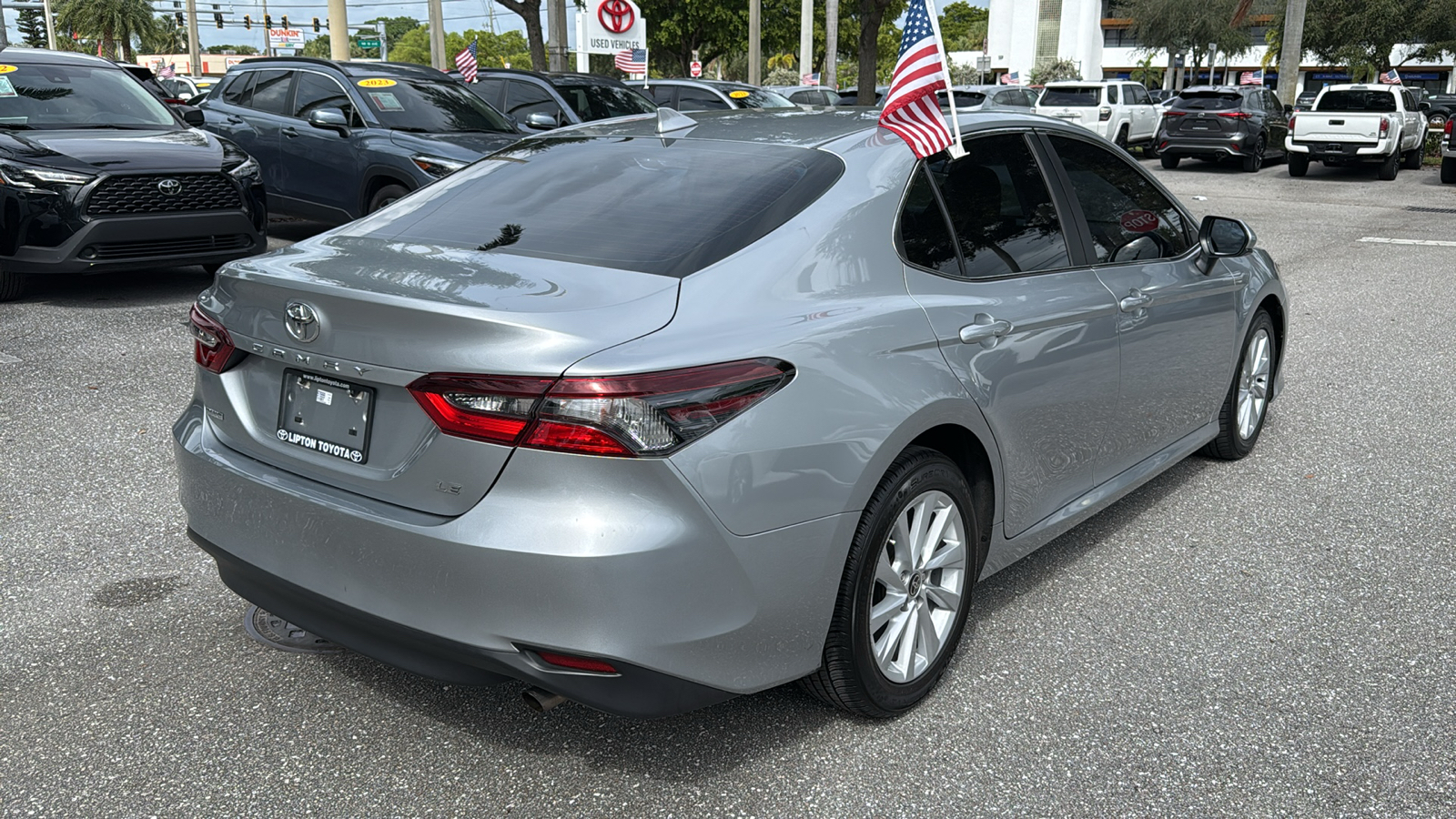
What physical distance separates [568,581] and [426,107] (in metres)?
9.58

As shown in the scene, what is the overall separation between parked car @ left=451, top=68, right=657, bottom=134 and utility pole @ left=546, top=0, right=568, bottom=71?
690 centimetres

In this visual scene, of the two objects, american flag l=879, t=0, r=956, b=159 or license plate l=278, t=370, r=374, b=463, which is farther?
american flag l=879, t=0, r=956, b=159

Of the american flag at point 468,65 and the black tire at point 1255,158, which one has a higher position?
the american flag at point 468,65

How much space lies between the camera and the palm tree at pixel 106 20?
3098 inches

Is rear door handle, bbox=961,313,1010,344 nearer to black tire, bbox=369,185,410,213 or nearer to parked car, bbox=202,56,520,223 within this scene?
parked car, bbox=202,56,520,223

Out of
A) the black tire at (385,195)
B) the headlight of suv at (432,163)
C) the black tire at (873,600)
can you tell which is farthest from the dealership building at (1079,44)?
the black tire at (873,600)

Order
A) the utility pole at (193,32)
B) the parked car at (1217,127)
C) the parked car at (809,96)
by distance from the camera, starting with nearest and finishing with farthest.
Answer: the parked car at (1217,127) → the parked car at (809,96) → the utility pole at (193,32)

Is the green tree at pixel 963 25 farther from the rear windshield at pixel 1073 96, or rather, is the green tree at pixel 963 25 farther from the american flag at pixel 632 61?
the american flag at pixel 632 61

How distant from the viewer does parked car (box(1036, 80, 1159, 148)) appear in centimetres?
2683

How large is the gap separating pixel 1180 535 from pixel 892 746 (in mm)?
2017

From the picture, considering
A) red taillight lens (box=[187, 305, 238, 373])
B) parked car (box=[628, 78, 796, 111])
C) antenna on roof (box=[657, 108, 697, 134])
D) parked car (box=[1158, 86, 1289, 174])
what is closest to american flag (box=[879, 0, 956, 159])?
antenna on roof (box=[657, 108, 697, 134])

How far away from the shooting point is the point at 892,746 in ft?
10.2

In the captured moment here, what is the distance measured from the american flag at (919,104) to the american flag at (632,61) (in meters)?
20.5

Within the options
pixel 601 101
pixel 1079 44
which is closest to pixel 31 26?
pixel 1079 44
